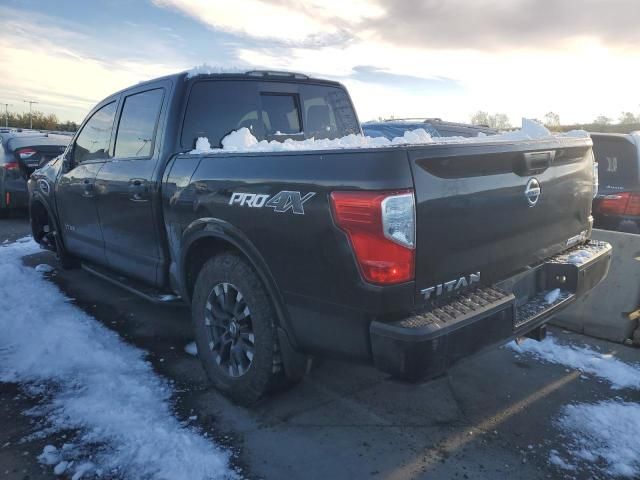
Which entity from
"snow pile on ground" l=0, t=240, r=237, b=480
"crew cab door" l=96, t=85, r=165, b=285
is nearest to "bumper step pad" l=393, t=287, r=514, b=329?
"snow pile on ground" l=0, t=240, r=237, b=480

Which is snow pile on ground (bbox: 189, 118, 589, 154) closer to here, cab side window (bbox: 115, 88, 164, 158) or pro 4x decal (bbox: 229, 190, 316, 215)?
pro 4x decal (bbox: 229, 190, 316, 215)

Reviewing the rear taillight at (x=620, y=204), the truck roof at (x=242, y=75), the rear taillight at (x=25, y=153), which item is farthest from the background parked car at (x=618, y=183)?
the rear taillight at (x=25, y=153)

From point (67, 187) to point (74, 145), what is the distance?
1.44 feet

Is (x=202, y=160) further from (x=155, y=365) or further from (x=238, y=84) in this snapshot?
(x=155, y=365)

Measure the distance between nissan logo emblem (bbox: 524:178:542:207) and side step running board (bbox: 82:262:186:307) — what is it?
2.40 meters

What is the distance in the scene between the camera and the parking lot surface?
100 inches

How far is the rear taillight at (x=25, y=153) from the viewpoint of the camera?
9445mm

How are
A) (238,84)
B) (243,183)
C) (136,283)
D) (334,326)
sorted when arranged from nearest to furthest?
(334,326) → (243,183) → (238,84) → (136,283)

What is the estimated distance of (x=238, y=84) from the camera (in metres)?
3.88

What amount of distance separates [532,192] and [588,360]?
72.4 inches

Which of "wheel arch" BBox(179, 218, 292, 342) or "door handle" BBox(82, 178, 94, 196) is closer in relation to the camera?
"wheel arch" BBox(179, 218, 292, 342)

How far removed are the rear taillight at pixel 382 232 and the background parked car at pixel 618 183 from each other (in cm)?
360

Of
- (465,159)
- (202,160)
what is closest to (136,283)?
(202,160)

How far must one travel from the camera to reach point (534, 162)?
269 centimetres
